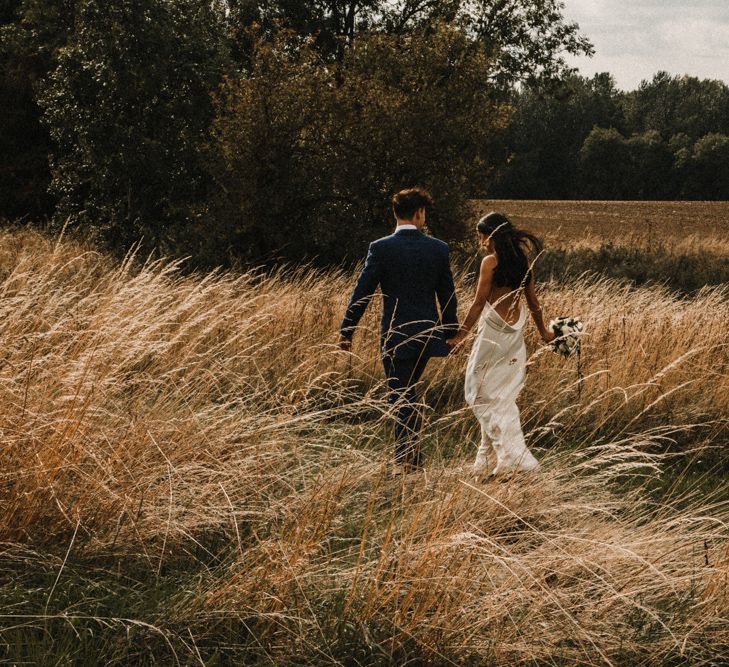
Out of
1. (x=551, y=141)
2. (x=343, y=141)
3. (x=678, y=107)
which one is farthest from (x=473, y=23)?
(x=678, y=107)

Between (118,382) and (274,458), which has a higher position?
(118,382)

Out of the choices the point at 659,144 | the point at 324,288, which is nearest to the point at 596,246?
the point at 324,288

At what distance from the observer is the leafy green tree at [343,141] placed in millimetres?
14883

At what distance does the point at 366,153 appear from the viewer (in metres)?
15.3

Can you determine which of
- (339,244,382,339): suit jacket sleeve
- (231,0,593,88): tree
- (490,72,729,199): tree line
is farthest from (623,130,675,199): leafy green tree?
(339,244,382,339): suit jacket sleeve

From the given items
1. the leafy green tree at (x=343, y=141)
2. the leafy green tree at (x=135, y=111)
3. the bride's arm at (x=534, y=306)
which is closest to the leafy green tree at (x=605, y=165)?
the leafy green tree at (x=343, y=141)

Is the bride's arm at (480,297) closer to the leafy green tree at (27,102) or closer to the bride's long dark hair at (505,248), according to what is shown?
the bride's long dark hair at (505,248)

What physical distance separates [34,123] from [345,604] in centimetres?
2020

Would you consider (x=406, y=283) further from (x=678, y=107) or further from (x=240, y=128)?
(x=678, y=107)

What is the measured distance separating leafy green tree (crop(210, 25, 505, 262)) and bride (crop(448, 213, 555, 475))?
931 cm

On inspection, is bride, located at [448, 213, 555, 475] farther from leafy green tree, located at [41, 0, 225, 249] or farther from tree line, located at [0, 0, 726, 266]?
leafy green tree, located at [41, 0, 225, 249]

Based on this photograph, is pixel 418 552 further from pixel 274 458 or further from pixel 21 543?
pixel 21 543

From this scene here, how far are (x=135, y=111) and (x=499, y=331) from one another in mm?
13054

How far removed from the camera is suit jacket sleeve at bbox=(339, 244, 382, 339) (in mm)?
5137
